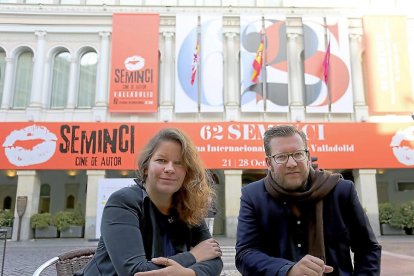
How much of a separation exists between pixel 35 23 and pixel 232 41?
359 inches

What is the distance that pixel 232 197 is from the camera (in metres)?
15.7

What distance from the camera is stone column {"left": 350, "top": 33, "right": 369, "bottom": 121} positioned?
16.5 metres

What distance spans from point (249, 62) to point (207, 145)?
4.28 m

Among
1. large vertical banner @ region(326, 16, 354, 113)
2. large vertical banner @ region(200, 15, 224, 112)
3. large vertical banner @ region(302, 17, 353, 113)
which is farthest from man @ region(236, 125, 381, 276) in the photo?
large vertical banner @ region(326, 16, 354, 113)

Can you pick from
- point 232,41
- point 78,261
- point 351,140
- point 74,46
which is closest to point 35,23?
point 74,46

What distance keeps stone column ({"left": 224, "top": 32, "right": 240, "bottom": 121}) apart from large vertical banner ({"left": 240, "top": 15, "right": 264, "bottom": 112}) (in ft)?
1.44

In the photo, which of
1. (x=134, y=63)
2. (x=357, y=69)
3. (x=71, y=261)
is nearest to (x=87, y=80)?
(x=134, y=63)

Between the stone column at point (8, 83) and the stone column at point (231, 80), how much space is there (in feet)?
31.7

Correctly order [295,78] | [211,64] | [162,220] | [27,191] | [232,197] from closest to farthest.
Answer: [162,220] < [27,191] < [232,197] < [211,64] < [295,78]

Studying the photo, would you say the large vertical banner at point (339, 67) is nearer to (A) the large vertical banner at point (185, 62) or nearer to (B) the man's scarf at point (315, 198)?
(A) the large vertical banner at point (185, 62)

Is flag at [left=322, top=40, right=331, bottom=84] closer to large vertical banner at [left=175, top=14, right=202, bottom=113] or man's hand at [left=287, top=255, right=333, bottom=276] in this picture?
large vertical banner at [left=175, top=14, right=202, bottom=113]

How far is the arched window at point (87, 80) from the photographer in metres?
17.1

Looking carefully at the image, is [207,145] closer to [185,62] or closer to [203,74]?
[203,74]

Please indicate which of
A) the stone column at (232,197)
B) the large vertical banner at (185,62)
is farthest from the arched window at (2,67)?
the stone column at (232,197)
